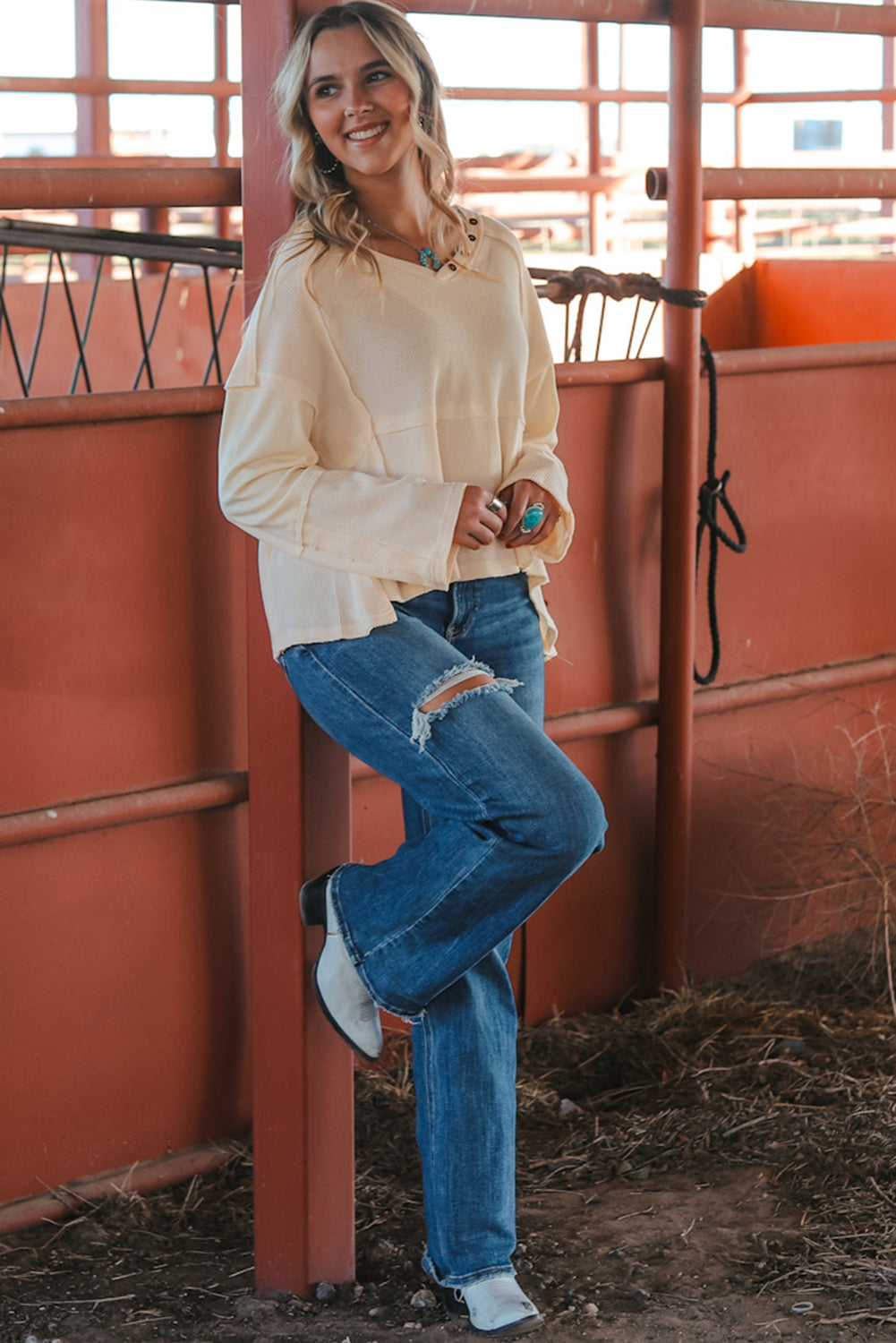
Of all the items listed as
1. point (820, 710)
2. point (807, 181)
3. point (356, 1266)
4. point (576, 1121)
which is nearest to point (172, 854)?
point (356, 1266)

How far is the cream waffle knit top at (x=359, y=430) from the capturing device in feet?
5.78

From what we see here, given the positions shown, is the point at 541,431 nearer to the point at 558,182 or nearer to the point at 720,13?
the point at 720,13

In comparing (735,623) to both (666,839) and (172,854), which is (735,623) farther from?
(172,854)

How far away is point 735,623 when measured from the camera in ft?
9.73

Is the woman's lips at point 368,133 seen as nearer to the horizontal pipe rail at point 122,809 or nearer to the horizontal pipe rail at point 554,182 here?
the horizontal pipe rail at point 122,809

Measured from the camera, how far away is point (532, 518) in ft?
6.22

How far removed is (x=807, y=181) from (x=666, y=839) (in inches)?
46.3

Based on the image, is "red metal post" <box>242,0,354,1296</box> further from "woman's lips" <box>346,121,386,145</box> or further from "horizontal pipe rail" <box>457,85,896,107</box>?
"horizontal pipe rail" <box>457,85,896,107</box>

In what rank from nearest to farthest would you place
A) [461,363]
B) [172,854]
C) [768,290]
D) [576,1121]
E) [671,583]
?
[461,363], [172,854], [576,1121], [671,583], [768,290]

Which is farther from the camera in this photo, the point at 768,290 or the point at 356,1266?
the point at 768,290

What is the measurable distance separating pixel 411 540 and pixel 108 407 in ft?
2.09

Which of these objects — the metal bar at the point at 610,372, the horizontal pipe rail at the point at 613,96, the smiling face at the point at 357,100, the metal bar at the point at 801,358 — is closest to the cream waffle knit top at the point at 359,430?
the smiling face at the point at 357,100

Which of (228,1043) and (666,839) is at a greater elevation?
(666,839)

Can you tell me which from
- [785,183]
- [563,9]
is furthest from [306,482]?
[785,183]
